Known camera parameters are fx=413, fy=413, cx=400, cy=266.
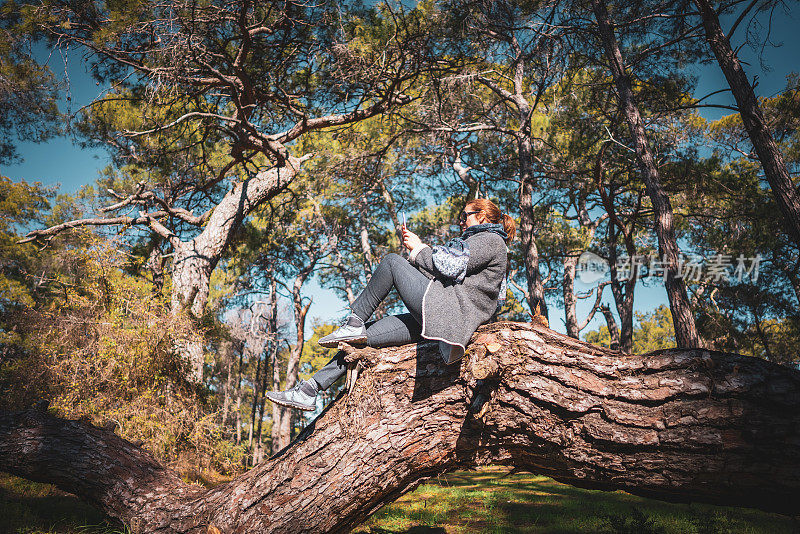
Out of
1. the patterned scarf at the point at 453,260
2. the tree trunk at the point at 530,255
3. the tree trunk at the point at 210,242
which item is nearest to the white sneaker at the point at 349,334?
the patterned scarf at the point at 453,260

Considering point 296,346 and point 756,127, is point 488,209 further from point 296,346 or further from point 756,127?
point 296,346

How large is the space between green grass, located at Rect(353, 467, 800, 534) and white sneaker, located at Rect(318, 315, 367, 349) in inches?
87.5

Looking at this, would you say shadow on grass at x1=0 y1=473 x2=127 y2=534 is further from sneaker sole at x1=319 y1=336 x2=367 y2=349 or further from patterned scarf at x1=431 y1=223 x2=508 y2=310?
patterned scarf at x1=431 y1=223 x2=508 y2=310

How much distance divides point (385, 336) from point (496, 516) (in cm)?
287

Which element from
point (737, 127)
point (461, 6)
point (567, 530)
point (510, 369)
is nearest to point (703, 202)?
point (737, 127)

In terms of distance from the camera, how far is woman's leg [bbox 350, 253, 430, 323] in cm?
273

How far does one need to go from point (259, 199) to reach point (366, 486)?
20.5ft

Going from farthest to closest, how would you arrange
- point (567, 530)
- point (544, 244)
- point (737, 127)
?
point (544, 244), point (737, 127), point (567, 530)

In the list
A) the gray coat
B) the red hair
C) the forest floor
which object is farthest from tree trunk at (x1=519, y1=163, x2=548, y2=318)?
the gray coat

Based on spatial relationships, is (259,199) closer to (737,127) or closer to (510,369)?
(510,369)

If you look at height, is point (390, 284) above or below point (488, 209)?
below

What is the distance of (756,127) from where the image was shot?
5.26m

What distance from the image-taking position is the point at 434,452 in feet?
7.97

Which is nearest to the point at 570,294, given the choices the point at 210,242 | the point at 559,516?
the point at 559,516
